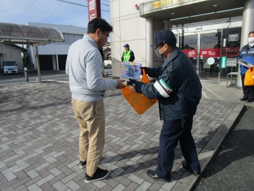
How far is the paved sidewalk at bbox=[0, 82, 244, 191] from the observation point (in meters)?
2.30

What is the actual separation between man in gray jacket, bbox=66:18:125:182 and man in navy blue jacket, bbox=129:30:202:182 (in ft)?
1.56

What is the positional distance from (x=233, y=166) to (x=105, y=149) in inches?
77.2

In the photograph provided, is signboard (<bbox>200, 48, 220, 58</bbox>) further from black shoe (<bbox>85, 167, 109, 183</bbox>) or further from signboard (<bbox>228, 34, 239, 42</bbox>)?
black shoe (<bbox>85, 167, 109, 183</bbox>)

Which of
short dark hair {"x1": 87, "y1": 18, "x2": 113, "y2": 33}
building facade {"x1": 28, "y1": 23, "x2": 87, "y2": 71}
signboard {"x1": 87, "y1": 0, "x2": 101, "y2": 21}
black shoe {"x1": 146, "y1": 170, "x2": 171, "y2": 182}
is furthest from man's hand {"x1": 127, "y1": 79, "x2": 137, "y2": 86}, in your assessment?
building facade {"x1": 28, "y1": 23, "x2": 87, "y2": 71}

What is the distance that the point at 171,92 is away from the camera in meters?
1.98

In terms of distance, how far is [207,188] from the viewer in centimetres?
226

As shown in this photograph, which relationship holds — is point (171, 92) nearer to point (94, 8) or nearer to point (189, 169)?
point (189, 169)

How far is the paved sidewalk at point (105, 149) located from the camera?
2.30 metres

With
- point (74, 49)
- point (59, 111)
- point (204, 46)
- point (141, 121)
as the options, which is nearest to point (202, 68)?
point (204, 46)

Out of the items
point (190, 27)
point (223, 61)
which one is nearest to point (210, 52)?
point (223, 61)

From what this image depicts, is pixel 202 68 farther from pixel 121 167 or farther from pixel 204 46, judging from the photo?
pixel 121 167

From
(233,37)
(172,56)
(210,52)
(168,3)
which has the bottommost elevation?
(172,56)

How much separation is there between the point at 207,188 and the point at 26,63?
34304 millimetres

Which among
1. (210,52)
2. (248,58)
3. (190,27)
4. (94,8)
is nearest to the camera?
(248,58)
